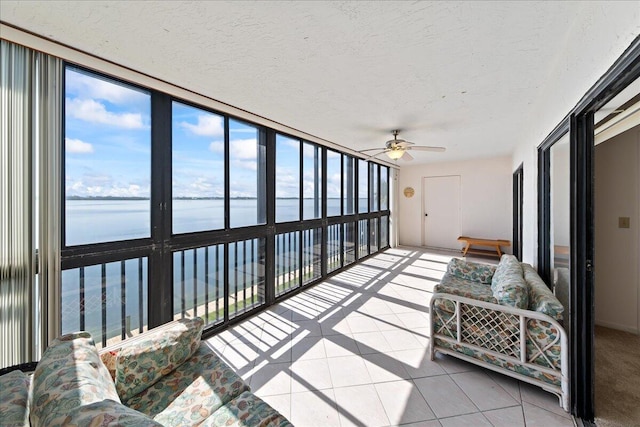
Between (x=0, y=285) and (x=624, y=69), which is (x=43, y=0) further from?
(x=624, y=69)

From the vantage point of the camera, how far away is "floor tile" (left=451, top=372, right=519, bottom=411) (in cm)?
170

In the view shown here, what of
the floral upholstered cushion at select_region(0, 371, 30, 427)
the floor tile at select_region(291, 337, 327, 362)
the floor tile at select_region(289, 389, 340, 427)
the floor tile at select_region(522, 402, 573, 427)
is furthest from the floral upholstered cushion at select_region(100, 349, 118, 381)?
the floor tile at select_region(522, 402, 573, 427)

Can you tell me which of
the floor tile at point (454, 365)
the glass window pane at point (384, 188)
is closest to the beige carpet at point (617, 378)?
the floor tile at point (454, 365)

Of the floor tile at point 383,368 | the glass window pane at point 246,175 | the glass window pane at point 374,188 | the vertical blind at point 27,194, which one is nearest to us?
the vertical blind at point 27,194

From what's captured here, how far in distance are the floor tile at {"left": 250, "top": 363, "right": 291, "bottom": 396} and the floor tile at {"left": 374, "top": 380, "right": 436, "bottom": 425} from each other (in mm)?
696

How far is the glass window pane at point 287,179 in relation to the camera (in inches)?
136

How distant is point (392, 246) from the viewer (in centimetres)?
688

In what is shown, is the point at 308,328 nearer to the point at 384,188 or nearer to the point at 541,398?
the point at 541,398

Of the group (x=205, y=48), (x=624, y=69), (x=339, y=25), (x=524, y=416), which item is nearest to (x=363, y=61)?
(x=339, y=25)

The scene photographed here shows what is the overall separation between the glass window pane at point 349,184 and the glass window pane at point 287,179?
1471 millimetres

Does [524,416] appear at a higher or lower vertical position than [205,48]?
lower

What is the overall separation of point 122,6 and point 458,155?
5.85 m

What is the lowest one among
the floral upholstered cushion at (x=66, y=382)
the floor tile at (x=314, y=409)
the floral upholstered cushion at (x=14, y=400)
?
the floor tile at (x=314, y=409)

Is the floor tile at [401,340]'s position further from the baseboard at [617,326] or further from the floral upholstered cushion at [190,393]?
the baseboard at [617,326]
